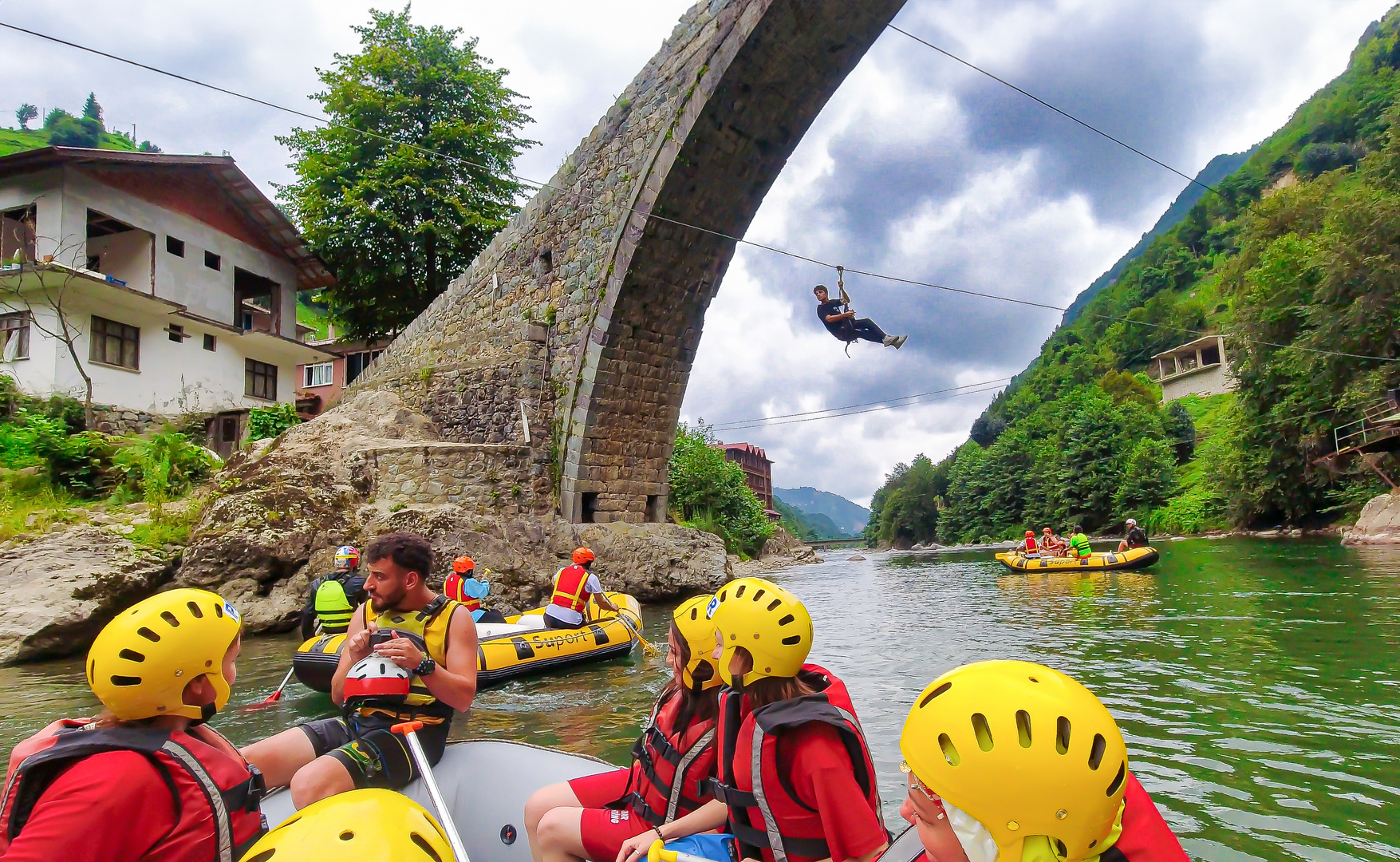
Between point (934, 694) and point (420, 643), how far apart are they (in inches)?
81.6

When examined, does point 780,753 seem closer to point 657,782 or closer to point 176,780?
point 657,782

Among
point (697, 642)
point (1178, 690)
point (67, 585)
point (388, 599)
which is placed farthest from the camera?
point (67, 585)

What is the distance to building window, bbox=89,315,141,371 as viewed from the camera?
15828 mm

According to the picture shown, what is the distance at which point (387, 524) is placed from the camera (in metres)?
10.1

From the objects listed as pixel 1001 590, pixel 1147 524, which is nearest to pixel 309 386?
pixel 1001 590

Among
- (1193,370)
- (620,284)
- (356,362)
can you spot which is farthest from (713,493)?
(1193,370)

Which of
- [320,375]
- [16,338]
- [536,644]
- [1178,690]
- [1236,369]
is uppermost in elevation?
[320,375]

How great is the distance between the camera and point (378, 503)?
11055mm

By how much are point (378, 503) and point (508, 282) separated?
15.0ft

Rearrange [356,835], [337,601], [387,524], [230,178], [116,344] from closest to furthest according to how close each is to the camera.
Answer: [356,835]
[337,601]
[387,524]
[116,344]
[230,178]

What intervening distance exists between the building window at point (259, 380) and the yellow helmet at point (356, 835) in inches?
827

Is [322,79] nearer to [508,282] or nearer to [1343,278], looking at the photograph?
[508,282]

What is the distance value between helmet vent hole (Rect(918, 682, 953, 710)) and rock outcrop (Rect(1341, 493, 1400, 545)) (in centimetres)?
2167

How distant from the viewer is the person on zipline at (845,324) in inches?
400
